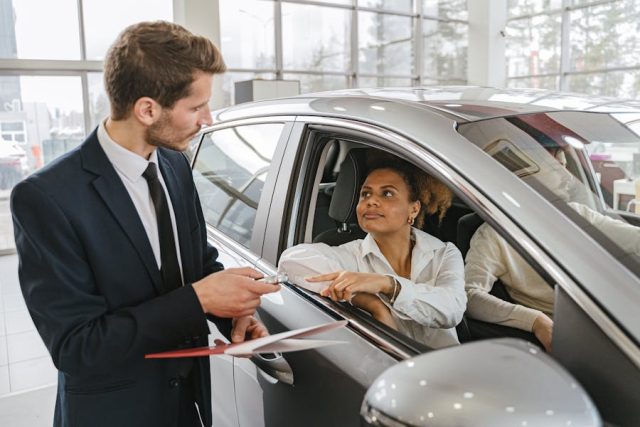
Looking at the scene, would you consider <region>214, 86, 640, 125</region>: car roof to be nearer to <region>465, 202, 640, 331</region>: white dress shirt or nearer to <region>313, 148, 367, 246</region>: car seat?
<region>313, 148, 367, 246</region>: car seat

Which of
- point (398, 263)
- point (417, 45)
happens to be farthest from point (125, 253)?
point (417, 45)

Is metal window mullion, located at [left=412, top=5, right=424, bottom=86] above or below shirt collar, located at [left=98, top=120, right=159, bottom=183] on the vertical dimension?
above

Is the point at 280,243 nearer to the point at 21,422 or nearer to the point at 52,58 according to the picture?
the point at 21,422

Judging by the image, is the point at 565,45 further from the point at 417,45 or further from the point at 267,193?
the point at 267,193

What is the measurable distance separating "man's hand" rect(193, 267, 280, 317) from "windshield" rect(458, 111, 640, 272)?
54 cm

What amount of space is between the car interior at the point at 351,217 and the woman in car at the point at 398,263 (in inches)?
2.8

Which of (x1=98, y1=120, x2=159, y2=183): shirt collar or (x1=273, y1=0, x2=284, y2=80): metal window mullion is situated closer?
(x1=98, y1=120, x2=159, y2=183): shirt collar

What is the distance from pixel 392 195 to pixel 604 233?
0.74 meters

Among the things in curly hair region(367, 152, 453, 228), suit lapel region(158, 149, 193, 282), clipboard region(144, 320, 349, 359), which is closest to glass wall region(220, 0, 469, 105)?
curly hair region(367, 152, 453, 228)

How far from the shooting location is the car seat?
1.81m

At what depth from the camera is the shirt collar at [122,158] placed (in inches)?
47.6

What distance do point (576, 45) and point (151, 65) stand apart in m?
13.3

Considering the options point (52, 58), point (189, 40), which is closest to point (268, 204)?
point (189, 40)

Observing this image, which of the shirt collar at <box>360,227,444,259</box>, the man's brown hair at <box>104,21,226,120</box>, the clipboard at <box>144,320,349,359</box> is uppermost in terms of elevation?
the man's brown hair at <box>104,21,226,120</box>
